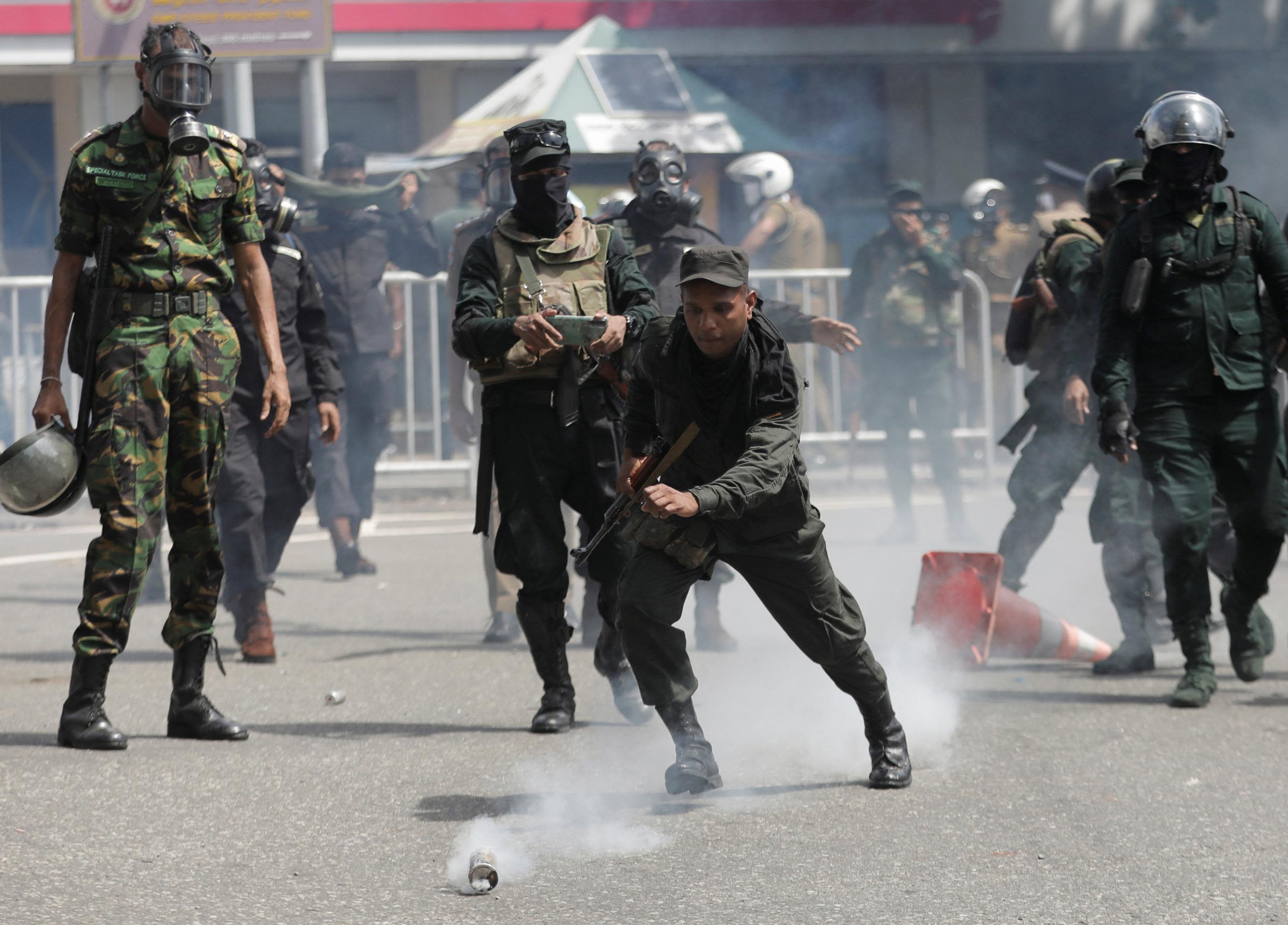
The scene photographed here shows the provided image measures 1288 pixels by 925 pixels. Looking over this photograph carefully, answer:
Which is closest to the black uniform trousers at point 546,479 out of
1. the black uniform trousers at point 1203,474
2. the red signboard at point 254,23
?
the black uniform trousers at point 1203,474

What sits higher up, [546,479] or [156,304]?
[156,304]

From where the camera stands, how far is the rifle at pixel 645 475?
4.68 metres

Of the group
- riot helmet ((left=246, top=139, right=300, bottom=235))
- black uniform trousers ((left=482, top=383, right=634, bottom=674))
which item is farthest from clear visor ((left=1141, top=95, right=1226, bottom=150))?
riot helmet ((left=246, top=139, right=300, bottom=235))

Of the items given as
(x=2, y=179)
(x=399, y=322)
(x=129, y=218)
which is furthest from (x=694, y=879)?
(x=2, y=179)

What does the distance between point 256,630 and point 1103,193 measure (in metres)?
3.63

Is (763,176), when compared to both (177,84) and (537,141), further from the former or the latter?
(177,84)

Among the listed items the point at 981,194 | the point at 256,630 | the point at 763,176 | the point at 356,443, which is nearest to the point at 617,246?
the point at 256,630

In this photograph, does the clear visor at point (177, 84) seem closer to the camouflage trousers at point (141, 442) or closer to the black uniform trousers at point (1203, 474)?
the camouflage trousers at point (141, 442)

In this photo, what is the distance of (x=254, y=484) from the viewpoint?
7.24 m

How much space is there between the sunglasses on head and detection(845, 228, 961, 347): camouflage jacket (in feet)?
17.5

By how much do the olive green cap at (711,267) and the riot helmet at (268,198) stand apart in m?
2.57

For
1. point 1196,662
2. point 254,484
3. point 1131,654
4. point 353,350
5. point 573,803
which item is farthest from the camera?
point 353,350

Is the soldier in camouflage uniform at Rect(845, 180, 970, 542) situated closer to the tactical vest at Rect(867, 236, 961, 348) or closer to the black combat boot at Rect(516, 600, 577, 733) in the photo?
the tactical vest at Rect(867, 236, 961, 348)

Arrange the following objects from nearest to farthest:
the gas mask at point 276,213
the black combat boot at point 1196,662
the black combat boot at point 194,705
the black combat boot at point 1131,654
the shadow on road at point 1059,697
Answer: the black combat boot at point 194,705
the black combat boot at point 1196,662
the shadow on road at point 1059,697
the black combat boot at point 1131,654
the gas mask at point 276,213
